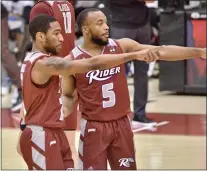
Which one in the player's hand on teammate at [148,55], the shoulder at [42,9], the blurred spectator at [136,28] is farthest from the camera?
the blurred spectator at [136,28]

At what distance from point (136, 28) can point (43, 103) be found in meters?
3.72

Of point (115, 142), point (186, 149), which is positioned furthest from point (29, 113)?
point (186, 149)

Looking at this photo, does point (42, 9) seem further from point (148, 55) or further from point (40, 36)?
point (148, 55)

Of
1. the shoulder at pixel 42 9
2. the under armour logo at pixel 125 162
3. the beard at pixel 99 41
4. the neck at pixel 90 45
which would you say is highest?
the shoulder at pixel 42 9

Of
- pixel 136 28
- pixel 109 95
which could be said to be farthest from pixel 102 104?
pixel 136 28

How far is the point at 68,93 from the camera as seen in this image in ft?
17.1

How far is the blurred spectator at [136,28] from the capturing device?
8234 millimetres

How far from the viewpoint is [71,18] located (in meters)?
5.77

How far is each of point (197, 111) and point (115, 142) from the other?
4249mm

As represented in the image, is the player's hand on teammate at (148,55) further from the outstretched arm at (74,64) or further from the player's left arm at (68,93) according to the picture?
the player's left arm at (68,93)

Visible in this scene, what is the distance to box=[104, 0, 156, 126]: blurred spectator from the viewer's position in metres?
8.23

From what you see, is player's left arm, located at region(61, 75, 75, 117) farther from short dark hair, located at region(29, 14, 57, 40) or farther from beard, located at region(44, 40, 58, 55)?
short dark hair, located at region(29, 14, 57, 40)

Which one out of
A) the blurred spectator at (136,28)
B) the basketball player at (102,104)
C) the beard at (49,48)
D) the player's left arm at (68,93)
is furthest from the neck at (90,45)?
the blurred spectator at (136,28)

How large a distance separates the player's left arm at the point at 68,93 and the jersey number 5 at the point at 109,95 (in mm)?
265
